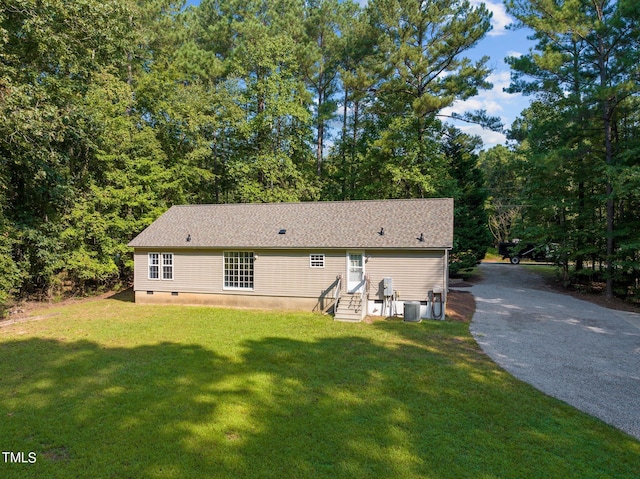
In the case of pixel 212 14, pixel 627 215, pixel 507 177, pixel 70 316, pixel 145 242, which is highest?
pixel 212 14

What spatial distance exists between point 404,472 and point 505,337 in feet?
27.0

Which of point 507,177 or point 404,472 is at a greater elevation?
point 507,177

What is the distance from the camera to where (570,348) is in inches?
422

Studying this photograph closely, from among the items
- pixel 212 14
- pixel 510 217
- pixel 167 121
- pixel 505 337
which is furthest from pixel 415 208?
pixel 510 217

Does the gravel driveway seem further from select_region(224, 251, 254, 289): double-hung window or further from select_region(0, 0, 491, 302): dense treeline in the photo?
select_region(224, 251, 254, 289): double-hung window

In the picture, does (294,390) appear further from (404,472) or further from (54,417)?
(54,417)

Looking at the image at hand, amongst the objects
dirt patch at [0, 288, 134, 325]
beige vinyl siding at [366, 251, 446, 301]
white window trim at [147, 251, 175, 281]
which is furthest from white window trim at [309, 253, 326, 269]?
dirt patch at [0, 288, 134, 325]

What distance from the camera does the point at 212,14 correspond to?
1199 inches

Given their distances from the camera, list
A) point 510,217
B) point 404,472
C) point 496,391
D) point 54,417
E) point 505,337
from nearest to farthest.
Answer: point 404,472, point 54,417, point 496,391, point 505,337, point 510,217

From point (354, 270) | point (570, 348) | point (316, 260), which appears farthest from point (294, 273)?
point (570, 348)

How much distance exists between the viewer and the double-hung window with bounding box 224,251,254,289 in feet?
56.1

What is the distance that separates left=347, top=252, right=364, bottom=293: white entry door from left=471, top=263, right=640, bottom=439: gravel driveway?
15.3 feet

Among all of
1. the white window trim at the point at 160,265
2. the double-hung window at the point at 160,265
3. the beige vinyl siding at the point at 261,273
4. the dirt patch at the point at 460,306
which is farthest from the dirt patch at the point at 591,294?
the double-hung window at the point at 160,265

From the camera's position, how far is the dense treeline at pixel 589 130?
680 inches
